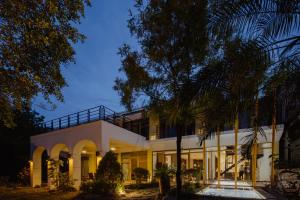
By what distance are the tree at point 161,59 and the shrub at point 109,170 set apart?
543 centimetres

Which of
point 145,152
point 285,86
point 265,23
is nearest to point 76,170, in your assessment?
point 145,152

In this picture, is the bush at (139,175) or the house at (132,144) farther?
the bush at (139,175)

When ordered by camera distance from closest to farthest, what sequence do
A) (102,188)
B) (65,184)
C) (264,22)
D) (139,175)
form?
(264,22) → (102,188) → (65,184) → (139,175)

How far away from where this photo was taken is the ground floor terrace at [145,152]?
741 inches

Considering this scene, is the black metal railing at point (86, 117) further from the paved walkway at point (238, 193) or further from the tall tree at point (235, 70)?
the tall tree at point (235, 70)

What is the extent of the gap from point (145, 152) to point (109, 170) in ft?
33.4

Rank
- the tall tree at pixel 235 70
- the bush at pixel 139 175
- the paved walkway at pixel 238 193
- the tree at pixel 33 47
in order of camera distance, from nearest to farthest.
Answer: the tall tree at pixel 235 70
the tree at pixel 33 47
the paved walkway at pixel 238 193
the bush at pixel 139 175

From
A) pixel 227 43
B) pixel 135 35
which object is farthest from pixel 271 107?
pixel 135 35

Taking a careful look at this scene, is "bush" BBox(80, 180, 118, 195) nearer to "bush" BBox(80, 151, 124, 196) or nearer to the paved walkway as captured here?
"bush" BBox(80, 151, 124, 196)

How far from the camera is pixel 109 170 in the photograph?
16438mm

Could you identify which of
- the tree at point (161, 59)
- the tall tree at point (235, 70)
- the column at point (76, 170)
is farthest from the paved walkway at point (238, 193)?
the tall tree at point (235, 70)

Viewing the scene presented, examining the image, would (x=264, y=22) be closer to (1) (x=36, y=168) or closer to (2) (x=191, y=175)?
(2) (x=191, y=175)

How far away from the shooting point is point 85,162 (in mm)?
31672

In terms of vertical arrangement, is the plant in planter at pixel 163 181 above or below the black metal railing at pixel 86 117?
below
